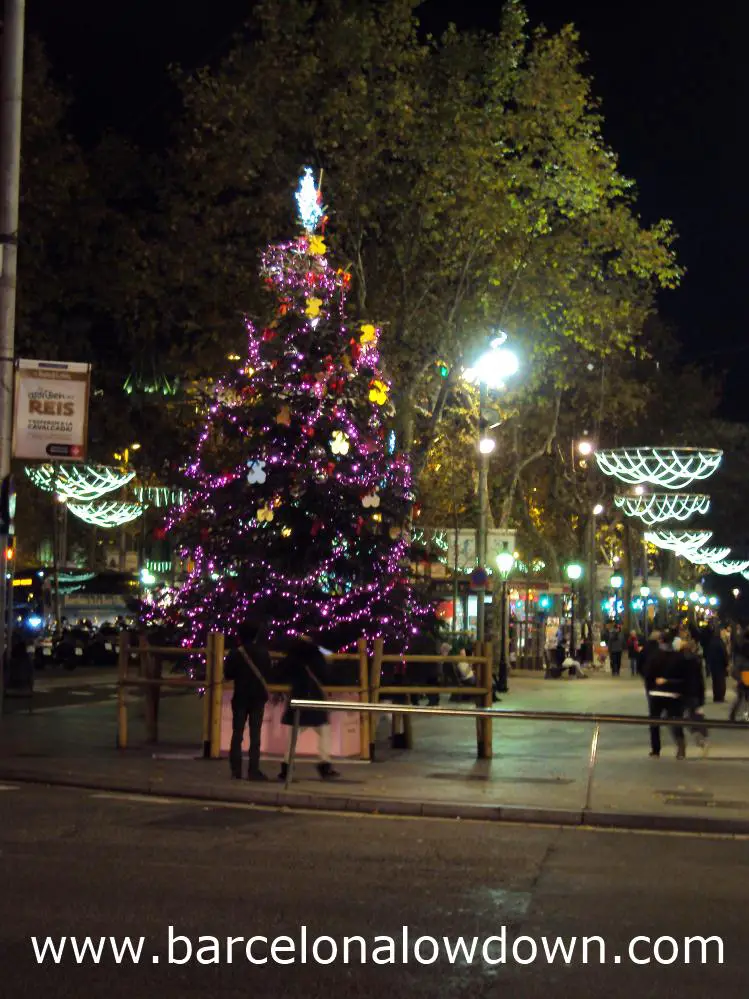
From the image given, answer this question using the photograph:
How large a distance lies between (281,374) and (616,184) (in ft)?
53.9

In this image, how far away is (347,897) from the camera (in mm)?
9391

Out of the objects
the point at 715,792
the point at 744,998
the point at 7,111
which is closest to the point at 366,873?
the point at 744,998

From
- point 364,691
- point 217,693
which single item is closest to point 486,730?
point 364,691

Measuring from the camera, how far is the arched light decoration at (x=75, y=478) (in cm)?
3772

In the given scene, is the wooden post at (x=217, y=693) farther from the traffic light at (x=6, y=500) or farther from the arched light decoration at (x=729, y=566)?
the arched light decoration at (x=729, y=566)

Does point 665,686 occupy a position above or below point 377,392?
below

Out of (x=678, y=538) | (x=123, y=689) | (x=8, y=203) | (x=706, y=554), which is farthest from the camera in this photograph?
(x=706, y=554)

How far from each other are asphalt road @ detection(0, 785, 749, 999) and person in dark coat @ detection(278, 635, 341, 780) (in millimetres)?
2058

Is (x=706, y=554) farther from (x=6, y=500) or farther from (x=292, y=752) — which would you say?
(x=292, y=752)

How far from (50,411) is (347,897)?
10885 millimetres

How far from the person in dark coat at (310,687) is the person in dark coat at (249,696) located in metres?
0.33

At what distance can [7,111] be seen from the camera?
736 inches

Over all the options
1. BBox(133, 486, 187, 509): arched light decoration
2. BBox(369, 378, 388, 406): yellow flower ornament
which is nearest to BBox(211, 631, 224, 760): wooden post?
BBox(369, 378, 388, 406): yellow flower ornament

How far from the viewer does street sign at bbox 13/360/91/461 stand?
1861cm
